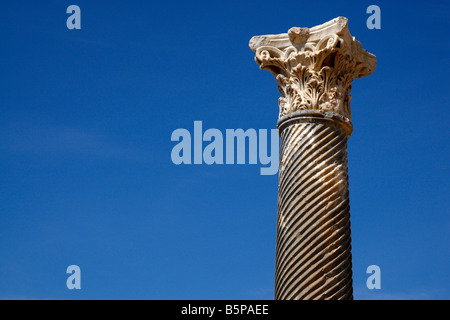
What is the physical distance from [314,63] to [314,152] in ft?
5.56

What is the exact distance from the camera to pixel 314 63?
13.4m

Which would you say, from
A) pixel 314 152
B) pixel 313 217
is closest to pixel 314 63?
pixel 314 152

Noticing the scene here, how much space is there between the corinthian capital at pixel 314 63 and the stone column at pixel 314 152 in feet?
0.06

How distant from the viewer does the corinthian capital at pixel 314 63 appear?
13.2m

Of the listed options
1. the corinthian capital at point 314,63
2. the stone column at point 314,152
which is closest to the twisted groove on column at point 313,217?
the stone column at point 314,152

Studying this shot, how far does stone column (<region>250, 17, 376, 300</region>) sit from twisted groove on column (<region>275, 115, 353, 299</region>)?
0.6 inches

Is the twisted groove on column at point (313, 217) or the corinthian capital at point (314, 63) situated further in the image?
the corinthian capital at point (314, 63)

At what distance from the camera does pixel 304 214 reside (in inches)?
489

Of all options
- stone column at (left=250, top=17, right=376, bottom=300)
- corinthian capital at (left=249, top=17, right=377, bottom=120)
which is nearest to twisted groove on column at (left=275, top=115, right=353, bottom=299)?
stone column at (left=250, top=17, right=376, bottom=300)

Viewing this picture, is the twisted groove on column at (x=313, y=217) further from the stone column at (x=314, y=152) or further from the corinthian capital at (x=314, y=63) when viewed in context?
the corinthian capital at (x=314, y=63)

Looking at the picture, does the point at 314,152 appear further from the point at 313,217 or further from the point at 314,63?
the point at 314,63

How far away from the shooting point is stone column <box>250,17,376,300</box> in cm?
1213
